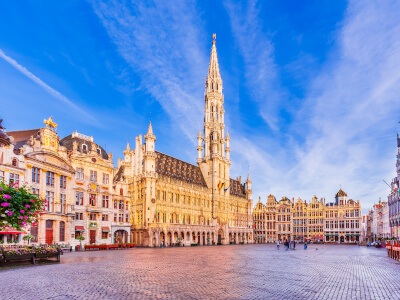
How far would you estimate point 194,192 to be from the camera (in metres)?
83.9

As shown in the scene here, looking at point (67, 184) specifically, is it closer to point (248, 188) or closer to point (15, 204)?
point (15, 204)

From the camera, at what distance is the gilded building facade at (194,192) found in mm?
69438

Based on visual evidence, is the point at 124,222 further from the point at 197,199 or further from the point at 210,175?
the point at 210,175

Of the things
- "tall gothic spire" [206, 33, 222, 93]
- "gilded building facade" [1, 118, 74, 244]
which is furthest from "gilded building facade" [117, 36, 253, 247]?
"gilded building facade" [1, 118, 74, 244]

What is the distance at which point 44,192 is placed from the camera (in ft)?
145

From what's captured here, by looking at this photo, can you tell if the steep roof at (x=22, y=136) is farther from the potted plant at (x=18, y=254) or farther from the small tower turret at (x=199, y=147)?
the small tower turret at (x=199, y=147)

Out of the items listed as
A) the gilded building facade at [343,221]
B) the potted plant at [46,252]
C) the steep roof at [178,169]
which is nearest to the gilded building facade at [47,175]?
the potted plant at [46,252]

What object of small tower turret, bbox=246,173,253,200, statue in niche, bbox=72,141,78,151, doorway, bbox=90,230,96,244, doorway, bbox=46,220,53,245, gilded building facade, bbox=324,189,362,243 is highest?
statue in niche, bbox=72,141,78,151

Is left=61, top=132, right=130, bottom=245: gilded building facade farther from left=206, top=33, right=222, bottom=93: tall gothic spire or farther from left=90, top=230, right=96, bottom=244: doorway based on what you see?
left=206, top=33, right=222, bottom=93: tall gothic spire

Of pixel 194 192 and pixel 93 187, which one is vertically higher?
pixel 93 187

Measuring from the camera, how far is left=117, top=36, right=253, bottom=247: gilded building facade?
69.4 metres

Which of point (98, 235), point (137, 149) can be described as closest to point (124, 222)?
point (98, 235)

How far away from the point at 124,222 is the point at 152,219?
7782 mm

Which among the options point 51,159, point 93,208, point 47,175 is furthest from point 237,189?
point 47,175
